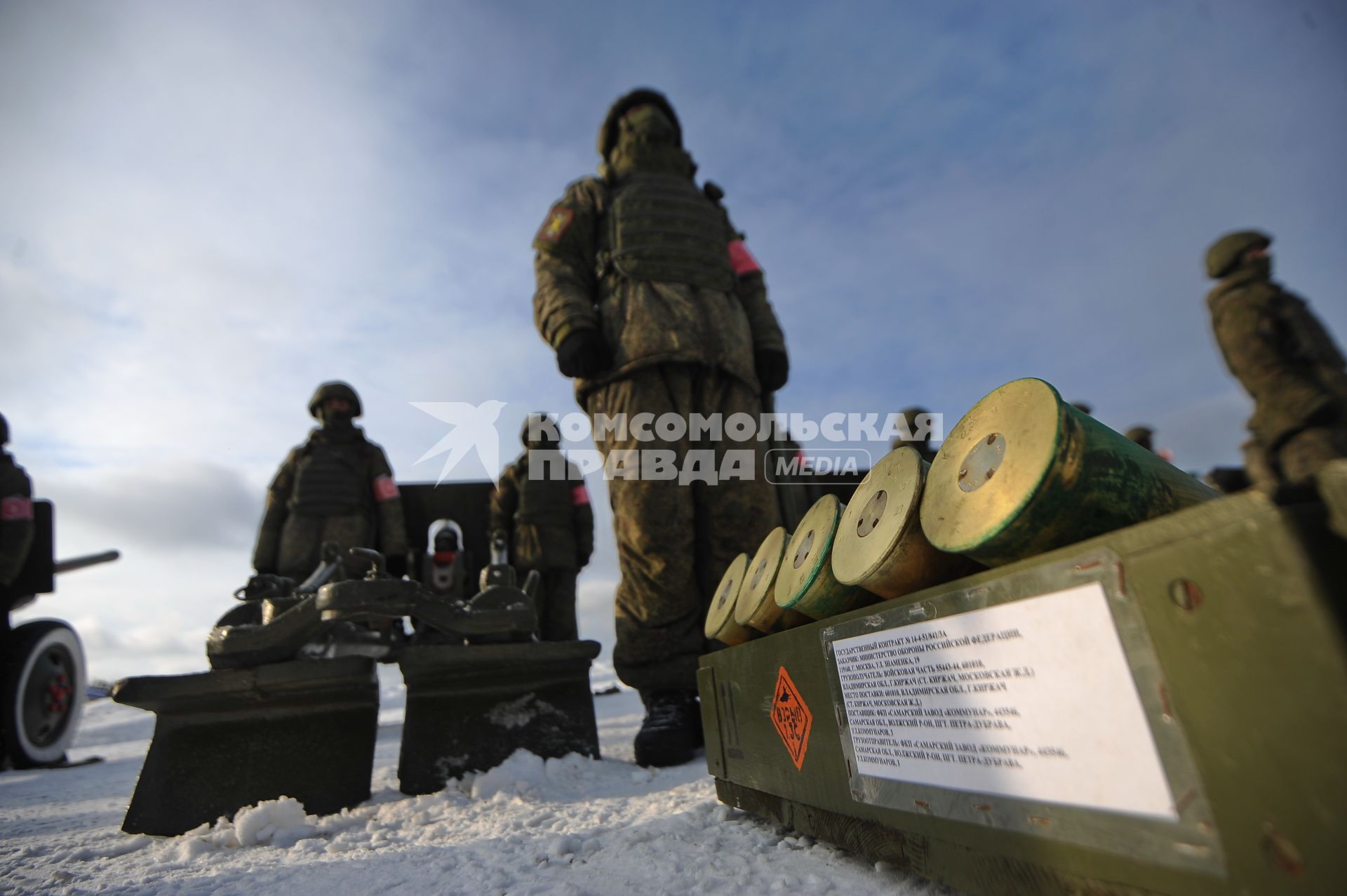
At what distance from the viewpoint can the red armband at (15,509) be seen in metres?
3.47

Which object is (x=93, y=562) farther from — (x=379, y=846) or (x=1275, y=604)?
(x=1275, y=604)

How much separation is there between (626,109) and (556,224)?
2.76ft

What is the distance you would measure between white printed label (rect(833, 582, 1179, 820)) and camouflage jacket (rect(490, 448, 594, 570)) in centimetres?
484

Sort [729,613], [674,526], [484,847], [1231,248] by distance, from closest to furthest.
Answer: [484,847] → [729,613] → [674,526] → [1231,248]

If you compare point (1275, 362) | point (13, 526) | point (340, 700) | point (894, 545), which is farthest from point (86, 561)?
point (1275, 362)

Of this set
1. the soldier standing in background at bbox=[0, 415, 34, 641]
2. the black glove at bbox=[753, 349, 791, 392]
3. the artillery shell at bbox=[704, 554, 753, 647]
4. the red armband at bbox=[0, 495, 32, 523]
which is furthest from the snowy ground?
the red armband at bbox=[0, 495, 32, 523]

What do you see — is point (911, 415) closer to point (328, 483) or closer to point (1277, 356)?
point (1277, 356)

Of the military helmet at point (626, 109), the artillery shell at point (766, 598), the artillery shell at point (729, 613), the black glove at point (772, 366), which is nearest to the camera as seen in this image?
the artillery shell at point (766, 598)

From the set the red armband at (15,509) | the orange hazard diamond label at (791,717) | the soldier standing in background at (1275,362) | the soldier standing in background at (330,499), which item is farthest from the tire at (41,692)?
the soldier standing in background at (1275,362)

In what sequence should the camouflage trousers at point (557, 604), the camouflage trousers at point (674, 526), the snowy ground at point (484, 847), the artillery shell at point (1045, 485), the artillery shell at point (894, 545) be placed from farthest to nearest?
the camouflage trousers at point (557, 604) < the camouflage trousers at point (674, 526) < the snowy ground at point (484, 847) < the artillery shell at point (894, 545) < the artillery shell at point (1045, 485)

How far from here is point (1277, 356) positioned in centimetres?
343

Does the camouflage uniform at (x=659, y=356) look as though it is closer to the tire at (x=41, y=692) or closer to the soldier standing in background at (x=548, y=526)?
the soldier standing in background at (x=548, y=526)

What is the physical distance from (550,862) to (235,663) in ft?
3.67

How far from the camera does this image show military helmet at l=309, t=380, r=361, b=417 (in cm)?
492
